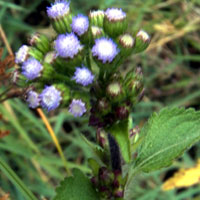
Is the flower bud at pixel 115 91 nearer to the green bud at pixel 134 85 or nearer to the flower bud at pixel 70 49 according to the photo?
the green bud at pixel 134 85

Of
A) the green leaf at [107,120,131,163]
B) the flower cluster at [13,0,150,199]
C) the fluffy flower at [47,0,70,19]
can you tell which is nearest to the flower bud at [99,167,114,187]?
the flower cluster at [13,0,150,199]

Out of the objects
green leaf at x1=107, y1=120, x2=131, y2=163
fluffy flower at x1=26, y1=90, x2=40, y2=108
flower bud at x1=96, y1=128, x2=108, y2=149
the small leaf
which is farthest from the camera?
the small leaf

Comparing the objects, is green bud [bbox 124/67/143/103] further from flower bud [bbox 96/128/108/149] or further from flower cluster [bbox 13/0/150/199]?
flower bud [bbox 96/128/108/149]

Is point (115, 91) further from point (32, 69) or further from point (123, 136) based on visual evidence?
point (32, 69)

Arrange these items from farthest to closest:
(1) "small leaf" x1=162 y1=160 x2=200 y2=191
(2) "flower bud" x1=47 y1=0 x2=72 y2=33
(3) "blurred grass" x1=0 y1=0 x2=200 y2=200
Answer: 1. (3) "blurred grass" x1=0 y1=0 x2=200 y2=200
2. (1) "small leaf" x1=162 y1=160 x2=200 y2=191
3. (2) "flower bud" x1=47 y1=0 x2=72 y2=33

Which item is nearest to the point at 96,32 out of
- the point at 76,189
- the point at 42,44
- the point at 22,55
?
the point at 42,44

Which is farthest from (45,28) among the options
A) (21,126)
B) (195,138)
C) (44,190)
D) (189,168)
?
(195,138)

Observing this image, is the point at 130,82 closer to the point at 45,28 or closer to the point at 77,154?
the point at 77,154
